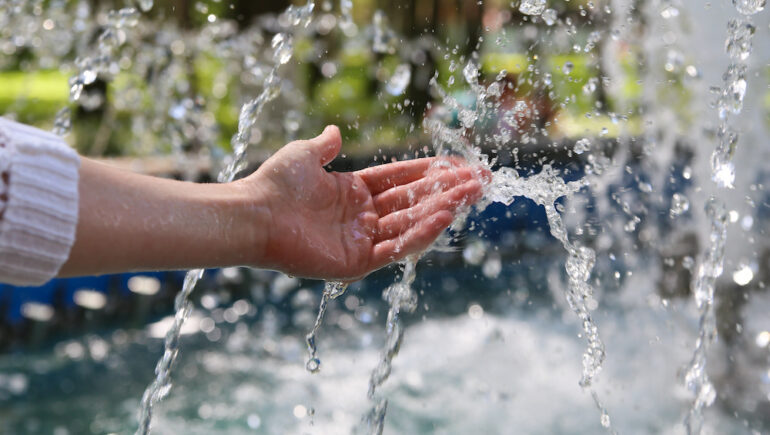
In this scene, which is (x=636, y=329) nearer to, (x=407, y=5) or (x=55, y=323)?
(x=55, y=323)

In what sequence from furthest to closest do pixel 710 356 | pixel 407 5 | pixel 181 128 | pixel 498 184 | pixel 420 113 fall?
pixel 407 5 → pixel 420 113 → pixel 181 128 → pixel 710 356 → pixel 498 184

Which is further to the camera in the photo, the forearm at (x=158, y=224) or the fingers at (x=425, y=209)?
the fingers at (x=425, y=209)

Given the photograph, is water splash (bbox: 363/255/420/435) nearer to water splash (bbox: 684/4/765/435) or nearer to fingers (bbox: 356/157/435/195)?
fingers (bbox: 356/157/435/195)

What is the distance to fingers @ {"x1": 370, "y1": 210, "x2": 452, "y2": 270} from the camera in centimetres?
181

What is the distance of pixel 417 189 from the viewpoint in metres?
1.93

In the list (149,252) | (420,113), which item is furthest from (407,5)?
(149,252)

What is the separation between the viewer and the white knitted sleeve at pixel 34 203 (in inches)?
50.4

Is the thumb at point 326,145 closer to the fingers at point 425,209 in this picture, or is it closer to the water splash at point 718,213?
the fingers at point 425,209

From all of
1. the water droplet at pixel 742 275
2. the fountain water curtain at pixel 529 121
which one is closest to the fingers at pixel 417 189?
→ the fountain water curtain at pixel 529 121

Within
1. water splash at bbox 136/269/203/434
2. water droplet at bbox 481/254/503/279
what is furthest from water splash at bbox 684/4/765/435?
water droplet at bbox 481/254/503/279

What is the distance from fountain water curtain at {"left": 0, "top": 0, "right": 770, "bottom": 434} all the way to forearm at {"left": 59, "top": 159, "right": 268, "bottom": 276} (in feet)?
1.52

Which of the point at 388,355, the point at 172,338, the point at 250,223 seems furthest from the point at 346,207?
the point at 172,338

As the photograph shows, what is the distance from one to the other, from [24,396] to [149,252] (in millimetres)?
2612

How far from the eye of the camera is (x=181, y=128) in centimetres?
742
